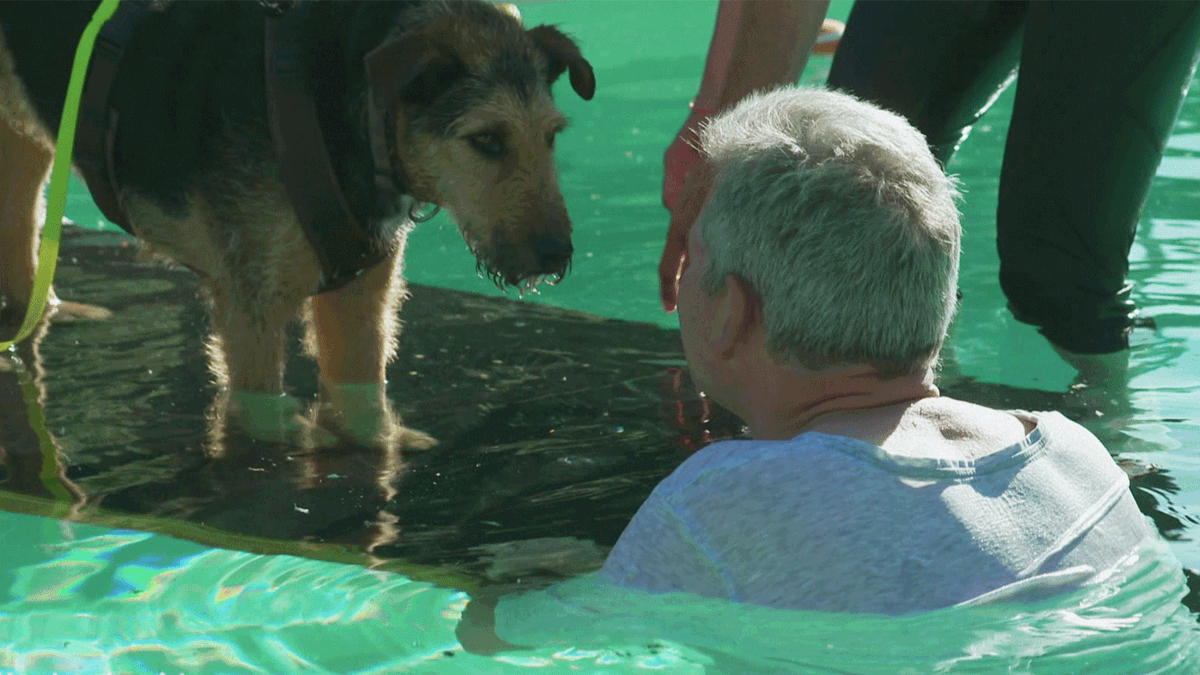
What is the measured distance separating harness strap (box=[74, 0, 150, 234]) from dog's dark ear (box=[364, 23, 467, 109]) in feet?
2.54

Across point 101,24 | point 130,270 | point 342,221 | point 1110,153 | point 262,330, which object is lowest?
point 130,270

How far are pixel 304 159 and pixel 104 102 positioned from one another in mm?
620

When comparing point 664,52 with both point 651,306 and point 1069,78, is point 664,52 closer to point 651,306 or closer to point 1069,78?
point 651,306

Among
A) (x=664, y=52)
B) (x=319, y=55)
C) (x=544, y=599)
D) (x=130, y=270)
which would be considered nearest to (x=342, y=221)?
(x=319, y=55)

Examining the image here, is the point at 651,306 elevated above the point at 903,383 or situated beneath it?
situated beneath

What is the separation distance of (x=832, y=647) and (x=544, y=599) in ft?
1.59

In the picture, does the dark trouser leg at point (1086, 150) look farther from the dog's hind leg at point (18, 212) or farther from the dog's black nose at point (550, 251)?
the dog's hind leg at point (18, 212)

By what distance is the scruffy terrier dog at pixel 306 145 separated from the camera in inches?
122

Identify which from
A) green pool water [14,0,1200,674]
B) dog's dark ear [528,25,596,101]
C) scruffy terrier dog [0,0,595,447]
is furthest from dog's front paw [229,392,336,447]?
dog's dark ear [528,25,596,101]

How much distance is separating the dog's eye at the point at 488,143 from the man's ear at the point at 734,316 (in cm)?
149

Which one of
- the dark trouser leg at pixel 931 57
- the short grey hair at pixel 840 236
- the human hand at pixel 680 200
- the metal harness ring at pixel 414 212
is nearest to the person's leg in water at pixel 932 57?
the dark trouser leg at pixel 931 57

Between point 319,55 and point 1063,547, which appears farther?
point 319,55

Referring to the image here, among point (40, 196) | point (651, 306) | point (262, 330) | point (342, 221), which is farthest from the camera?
point (651, 306)

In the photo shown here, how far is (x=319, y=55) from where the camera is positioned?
310cm
